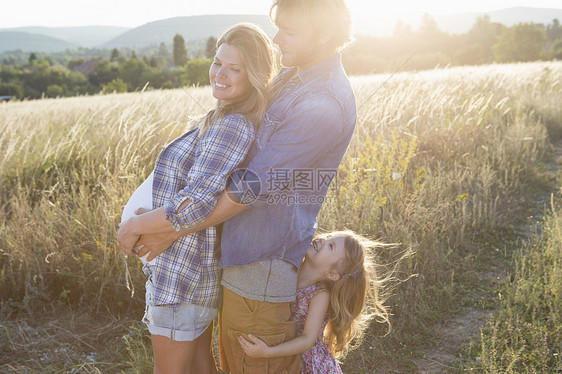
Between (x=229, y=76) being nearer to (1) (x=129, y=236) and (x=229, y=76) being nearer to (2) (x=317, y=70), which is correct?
(2) (x=317, y=70)

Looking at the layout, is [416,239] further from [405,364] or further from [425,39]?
[425,39]

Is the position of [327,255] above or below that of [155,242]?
below

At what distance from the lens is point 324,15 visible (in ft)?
5.09

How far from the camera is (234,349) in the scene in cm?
167

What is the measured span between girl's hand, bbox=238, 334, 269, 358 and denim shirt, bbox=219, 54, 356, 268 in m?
0.30

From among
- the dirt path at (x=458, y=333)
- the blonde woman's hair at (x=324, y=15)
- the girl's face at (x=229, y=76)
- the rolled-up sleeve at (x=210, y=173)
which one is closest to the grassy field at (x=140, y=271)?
the dirt path at (x=458, y=333)

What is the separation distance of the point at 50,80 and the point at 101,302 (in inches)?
2389

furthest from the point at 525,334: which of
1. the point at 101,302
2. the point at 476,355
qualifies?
the point at 101,302

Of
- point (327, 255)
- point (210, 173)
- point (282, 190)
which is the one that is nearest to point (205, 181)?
point (210, 173)

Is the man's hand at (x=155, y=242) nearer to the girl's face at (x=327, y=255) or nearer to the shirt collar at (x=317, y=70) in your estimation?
the girl's face at (x=327, y=255)

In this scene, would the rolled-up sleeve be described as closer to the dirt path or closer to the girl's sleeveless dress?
the girl's sleeveless dress

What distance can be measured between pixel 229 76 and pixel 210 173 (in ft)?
1.35

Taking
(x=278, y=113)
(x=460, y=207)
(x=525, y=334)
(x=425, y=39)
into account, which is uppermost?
(x=425, y=39)

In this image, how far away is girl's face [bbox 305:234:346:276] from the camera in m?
1.79
